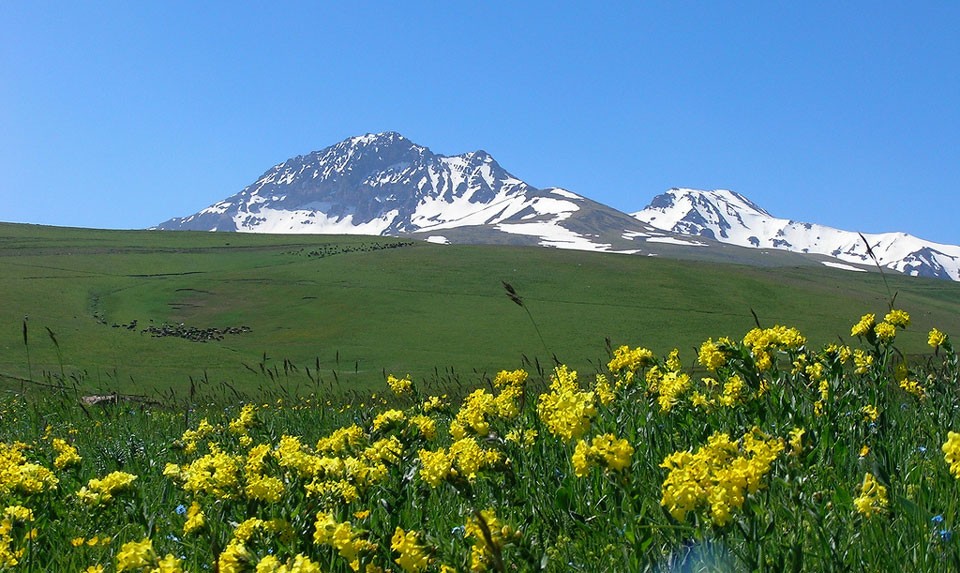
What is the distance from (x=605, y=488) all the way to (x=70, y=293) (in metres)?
67.8

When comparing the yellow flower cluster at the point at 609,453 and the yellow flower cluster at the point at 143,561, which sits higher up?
the yellow flower cluster at the point at 609,453

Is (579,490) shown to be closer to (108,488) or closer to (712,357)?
(712,357)

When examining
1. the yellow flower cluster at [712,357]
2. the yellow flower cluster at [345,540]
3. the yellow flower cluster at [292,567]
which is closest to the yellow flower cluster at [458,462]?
the yellow flower cluster at [345,540]

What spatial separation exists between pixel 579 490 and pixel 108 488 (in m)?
2.52

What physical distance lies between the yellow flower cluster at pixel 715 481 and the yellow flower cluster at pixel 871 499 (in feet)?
2.42

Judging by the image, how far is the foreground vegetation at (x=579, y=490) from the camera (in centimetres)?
270

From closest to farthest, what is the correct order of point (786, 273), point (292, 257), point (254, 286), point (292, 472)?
1. point (292, 472)
2. point (254, 286)
3. point (292, 257)
4. point (786, 273)

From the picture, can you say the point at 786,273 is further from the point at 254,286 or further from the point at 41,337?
the point at 41,337

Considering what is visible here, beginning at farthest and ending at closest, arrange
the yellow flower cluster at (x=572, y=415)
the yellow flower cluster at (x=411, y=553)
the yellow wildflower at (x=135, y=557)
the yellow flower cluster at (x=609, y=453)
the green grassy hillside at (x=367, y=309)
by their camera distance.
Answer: the green grassy hillside at (x=367, y=309), the yellow flower cluster at (x=572, y=415), the yellow flower cluster at (x=609, y=453), the yellow wildflower at (x=135, y=557), the yellow flower cluster at (x=411, y=553)

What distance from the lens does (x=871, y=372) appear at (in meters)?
5.85

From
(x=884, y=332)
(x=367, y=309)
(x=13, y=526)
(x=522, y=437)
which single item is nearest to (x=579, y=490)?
(x=522, y=437)

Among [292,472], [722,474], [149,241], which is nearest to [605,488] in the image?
[292,472]

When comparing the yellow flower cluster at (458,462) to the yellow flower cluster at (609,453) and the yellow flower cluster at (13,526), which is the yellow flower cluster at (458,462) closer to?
the yellow flower cluster at (609,453)

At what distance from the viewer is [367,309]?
60.8 metres
